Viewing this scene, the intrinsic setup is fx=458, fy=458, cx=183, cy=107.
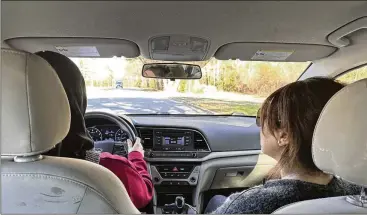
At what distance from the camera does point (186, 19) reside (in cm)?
140

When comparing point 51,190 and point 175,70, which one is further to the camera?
point 175,70

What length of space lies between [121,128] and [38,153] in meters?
1.25

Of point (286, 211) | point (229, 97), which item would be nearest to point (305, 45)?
point (229, 97)

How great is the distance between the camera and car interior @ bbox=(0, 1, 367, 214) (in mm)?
1064

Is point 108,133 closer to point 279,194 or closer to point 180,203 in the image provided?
point 180,203

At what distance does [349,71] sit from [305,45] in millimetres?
336

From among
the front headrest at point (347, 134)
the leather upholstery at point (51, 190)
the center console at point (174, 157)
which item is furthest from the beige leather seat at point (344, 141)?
the center console at point (174, 157)

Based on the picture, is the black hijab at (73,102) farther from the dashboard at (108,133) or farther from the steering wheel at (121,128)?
the dashboard at (108,133)

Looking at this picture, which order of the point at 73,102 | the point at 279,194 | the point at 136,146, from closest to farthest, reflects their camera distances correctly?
the point at 279,194
the point at 73,102
the point at 136,146

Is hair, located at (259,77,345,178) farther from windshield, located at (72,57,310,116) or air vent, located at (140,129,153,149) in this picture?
air vent, located at (140,129,153,149)

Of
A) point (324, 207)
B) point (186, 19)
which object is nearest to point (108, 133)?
point (186, 19)

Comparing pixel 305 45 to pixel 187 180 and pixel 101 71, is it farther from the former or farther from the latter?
pixel 187 180

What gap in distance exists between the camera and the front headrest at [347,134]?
1083 mm

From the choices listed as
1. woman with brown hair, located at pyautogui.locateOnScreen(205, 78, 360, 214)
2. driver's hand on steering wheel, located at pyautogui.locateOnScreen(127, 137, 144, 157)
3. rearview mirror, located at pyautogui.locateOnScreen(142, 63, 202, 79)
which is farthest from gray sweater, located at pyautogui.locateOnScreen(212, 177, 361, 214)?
driver's hand on steering wheel, located at pyautogui.locateOnScreen(127, 137, 144, 157)
